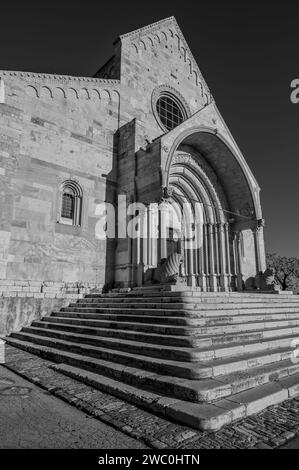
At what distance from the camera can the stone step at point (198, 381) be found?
414 cm

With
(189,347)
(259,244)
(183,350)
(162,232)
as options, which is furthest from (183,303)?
(259,244)

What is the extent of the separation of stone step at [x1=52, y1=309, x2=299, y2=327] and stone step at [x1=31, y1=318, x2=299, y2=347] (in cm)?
45

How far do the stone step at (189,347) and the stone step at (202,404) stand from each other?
64cm

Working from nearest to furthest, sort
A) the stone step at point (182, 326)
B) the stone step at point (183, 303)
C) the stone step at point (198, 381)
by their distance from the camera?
the stone step at point (198, 381) → the stone step at point (182, 326) → the stone step at point (183, 303)

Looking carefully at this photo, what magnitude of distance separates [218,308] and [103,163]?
9150 millimetres

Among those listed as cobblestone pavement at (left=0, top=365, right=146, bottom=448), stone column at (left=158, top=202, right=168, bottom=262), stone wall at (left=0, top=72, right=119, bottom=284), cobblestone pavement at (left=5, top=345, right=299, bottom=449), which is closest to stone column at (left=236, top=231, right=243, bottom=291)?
stone column at (left=158, top=202, right=168, bottom=262)

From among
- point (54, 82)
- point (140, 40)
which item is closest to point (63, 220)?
point (54, 82)

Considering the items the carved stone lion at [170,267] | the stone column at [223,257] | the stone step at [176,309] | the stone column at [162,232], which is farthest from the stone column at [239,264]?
the carved stone lion at [170,267]

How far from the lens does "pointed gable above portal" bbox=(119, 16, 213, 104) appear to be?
55.9ft

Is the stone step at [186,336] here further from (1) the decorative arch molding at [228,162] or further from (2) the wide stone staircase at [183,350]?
(1) the decorative arch molding at [228,162]

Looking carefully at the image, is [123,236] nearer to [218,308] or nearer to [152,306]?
[152,306]

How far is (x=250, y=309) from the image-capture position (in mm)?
8398

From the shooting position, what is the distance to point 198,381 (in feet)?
14.7

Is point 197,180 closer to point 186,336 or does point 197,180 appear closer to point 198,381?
point 186,336
